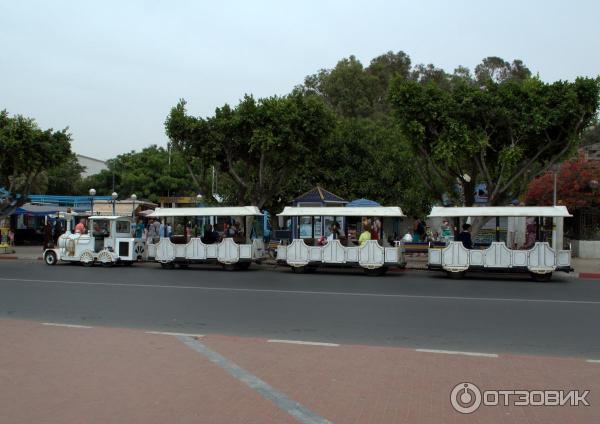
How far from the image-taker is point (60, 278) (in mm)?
16578

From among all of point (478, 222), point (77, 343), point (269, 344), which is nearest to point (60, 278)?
point (77, 343)

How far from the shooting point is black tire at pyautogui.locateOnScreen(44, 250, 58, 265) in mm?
21920

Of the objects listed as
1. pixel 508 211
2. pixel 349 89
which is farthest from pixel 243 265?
pixel 349 89

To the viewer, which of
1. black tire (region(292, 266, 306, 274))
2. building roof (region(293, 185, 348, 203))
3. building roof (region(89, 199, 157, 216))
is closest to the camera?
black tire (region(292, 266, 306, 274))

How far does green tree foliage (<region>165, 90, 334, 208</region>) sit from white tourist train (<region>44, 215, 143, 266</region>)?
4.14 m

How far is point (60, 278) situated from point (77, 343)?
963cm

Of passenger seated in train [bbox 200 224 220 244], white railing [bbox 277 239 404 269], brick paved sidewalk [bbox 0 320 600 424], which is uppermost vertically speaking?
passenger seated in train [bbox 200 224 220 244]

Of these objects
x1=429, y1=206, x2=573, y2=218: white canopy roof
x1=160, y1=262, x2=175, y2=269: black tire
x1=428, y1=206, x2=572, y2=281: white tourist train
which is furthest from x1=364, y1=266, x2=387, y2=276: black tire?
x1=160, y1=262, x2=175, y2=269: black tire

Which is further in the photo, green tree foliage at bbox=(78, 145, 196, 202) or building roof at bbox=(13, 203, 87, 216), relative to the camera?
green tree foliage at bbox=(78, 145, 196, 202)

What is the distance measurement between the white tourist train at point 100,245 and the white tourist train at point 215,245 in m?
0.85

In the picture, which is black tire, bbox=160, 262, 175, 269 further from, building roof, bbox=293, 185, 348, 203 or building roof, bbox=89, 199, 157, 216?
building roof, bbox=89, 199, 157, 216

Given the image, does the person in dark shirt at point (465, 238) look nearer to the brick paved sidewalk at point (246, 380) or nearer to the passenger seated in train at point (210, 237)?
the passenger seated in train at point (210, 237)

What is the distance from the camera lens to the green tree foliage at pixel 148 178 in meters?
44.9

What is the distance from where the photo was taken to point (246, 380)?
238 inches
